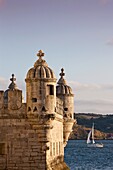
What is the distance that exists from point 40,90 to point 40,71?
1172 mm

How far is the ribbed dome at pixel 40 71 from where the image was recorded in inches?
1711

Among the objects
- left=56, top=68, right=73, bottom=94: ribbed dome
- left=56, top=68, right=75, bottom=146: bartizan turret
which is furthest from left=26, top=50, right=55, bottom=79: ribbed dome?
left=56, top=68, right=73, bottom=94: ribbed dome

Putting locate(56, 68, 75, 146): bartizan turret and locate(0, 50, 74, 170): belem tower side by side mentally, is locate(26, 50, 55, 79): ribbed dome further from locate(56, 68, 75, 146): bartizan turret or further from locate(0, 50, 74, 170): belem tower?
locate(56, 68, 75, 146): bartizan turret

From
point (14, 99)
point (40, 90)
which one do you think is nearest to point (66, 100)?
point (40, 90)

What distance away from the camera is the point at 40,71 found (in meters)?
43.6

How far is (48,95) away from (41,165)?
420cm

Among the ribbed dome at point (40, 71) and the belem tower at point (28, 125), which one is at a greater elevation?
the ribbed dome at point (40, 71)

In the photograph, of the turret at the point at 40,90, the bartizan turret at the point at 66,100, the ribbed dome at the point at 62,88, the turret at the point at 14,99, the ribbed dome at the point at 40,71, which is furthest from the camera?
the ribbed dome at the point at 62,88

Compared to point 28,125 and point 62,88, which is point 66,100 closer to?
point 62,88

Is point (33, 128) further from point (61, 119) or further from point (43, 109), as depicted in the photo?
point (61, 119)

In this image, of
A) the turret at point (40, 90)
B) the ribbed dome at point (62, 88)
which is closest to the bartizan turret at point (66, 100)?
the ribbed dome at point (62, 88)

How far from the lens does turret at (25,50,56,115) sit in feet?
141

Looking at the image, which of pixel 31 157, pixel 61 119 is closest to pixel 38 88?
pixel 31 157

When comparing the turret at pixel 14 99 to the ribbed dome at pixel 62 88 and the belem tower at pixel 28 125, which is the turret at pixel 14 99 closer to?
the belem tower at pixel 28 125
